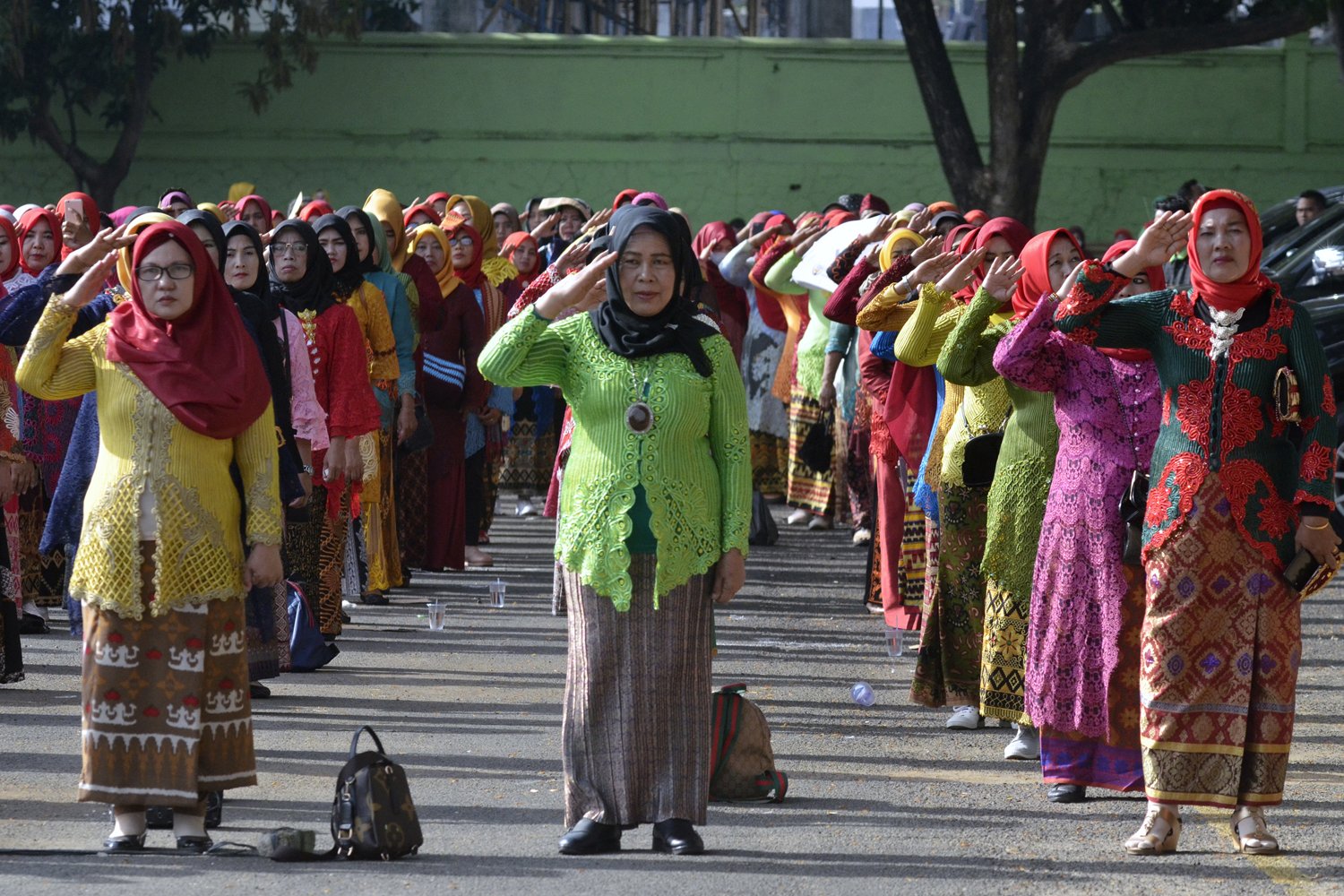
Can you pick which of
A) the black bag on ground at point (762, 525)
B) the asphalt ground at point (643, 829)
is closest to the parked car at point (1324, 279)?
the asphalt ground at point (643, 829)

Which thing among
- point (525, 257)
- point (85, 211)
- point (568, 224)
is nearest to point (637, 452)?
point (85, 211)

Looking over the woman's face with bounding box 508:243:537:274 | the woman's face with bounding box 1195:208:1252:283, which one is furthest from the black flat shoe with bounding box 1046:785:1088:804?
the woman's face with bounding box 508:243:537:274

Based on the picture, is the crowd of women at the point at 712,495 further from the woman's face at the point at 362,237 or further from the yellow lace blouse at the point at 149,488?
the woman's face at the point at 362,237

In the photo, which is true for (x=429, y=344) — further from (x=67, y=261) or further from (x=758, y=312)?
(x=67, y=261)

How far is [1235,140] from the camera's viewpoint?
26.9 m

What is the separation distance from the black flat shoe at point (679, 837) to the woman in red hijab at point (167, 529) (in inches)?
44.0

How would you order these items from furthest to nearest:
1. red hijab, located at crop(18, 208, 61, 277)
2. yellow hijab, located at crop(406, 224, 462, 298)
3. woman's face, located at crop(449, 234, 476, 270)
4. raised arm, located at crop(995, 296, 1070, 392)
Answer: woman's face, located at crop(449, 234, 476, 270) → yellow hijab, located at crop(406, 224, 462, 298) → red hijab, located at crop(18, 208, 61, 277) → raised arm, located at crop(995, 296, 1070, 392)

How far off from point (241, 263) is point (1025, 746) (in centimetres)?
326

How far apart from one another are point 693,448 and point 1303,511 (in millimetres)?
1633

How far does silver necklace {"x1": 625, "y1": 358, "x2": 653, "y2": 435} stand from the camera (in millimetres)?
5938

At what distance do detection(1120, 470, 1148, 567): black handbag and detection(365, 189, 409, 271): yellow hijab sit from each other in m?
6.07

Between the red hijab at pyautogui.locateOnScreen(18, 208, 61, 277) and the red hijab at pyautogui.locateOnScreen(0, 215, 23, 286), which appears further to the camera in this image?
the red hijab at pyautogui.locateOnScreen(18, 208, 61, 277)

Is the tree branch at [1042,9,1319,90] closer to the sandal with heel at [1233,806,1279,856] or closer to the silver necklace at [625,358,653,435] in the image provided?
the sandal with heel at [1233,806,1279,856]

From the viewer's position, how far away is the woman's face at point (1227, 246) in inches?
241
